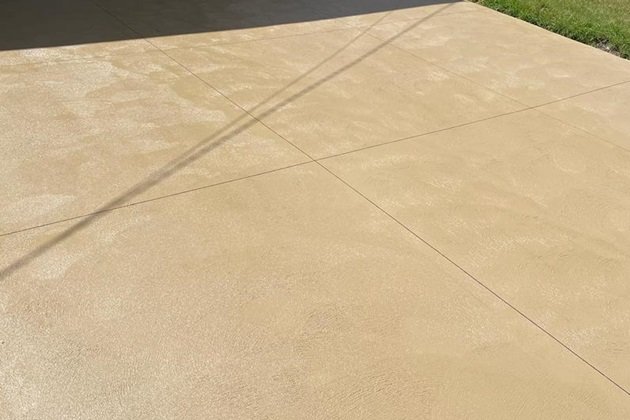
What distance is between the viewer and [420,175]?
479 cm

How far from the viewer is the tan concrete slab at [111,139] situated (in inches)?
161

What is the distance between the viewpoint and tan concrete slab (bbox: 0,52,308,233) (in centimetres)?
410

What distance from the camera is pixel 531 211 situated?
14.8ft

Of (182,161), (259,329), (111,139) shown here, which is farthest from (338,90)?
(259,329)

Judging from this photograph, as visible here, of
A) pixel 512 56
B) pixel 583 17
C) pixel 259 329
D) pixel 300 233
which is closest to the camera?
pixel 259 329

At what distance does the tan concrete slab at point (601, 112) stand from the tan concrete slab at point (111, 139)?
9.11 feet

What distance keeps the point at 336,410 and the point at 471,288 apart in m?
1.25

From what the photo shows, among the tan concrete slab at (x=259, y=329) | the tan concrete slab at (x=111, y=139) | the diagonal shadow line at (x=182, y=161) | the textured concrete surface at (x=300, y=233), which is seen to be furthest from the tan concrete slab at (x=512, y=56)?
the tan concrete slab at (x=259, y=329)

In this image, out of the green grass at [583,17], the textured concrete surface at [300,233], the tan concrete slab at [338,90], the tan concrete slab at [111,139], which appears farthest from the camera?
the green grass at [583,17]

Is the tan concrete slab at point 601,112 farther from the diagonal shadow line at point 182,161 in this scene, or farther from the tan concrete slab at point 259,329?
the tan concrete slab at point 259,329

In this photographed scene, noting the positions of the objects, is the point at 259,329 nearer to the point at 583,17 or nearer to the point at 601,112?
the point at 601,112

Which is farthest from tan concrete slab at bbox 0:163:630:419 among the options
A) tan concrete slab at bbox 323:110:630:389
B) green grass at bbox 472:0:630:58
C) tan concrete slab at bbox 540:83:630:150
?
green grass at bbox 472:0:630:58

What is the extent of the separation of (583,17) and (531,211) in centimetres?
589

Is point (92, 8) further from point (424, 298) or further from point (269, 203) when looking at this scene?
point (424, 298)
